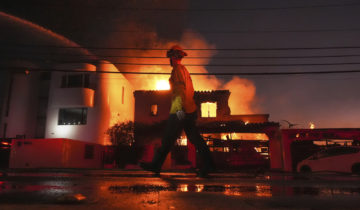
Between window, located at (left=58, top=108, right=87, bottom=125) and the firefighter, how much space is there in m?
27.2

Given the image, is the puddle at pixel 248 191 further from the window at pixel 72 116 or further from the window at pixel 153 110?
the window at pixel 153 110

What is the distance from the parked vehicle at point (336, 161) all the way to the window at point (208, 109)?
16674mm

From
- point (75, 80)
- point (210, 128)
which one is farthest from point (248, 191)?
point (75, 80)

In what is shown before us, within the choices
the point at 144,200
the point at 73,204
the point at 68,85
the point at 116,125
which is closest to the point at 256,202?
the point at 144,200

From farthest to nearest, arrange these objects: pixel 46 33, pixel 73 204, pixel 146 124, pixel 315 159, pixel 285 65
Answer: pixel 146 124, pixel 46 33, pixel 285 65, pixel 315 159, pixel 73 204

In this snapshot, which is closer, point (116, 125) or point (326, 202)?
point (326, 202)

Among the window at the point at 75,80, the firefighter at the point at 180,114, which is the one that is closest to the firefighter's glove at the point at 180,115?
the firefighter at the point at 180,114

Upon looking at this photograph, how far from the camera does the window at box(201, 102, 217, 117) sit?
107ft

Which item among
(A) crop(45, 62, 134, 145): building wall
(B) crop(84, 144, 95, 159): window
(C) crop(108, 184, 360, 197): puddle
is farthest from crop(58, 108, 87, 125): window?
(C) crop(108, 184, 360, 197): puddle

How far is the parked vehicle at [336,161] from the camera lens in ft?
48.1

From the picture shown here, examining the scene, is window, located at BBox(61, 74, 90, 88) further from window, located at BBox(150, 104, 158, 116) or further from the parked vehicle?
the parked vehicle

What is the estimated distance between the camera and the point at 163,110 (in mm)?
33625

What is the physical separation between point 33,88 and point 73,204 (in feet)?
113

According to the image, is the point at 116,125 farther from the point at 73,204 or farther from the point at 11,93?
the point at 73,204
